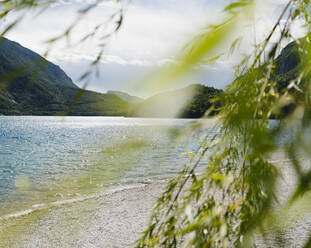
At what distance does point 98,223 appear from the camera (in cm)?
970

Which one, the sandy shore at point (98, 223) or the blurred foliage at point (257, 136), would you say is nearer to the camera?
the blurred foliage at point (257, 136)

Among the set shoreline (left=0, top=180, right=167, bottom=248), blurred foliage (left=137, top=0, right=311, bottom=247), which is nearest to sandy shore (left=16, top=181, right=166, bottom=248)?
shoreline (left=0, top=180, right=167, bottom=248)

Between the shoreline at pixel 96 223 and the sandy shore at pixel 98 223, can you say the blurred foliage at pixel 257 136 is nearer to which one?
the shoreline at pixel 96 223

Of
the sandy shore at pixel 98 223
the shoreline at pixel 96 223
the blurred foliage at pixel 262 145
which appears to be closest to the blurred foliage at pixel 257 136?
the blurred foliage at pixel 262 145

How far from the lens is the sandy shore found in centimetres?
832

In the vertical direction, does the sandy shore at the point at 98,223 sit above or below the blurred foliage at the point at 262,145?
below

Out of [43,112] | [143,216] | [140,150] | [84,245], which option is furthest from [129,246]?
[43,112]

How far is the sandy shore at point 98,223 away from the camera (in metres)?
8.32

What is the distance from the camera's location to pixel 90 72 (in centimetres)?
60

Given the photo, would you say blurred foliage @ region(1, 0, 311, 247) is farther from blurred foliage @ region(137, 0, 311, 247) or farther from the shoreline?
the shoreline

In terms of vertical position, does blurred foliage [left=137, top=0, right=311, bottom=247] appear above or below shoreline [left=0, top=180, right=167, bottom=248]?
above

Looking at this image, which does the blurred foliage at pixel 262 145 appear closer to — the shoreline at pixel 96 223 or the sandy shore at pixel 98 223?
the shoreline at pixel 96 223

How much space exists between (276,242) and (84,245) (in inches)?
329

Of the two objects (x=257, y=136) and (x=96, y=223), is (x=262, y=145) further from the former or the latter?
(x=96, y=223)
